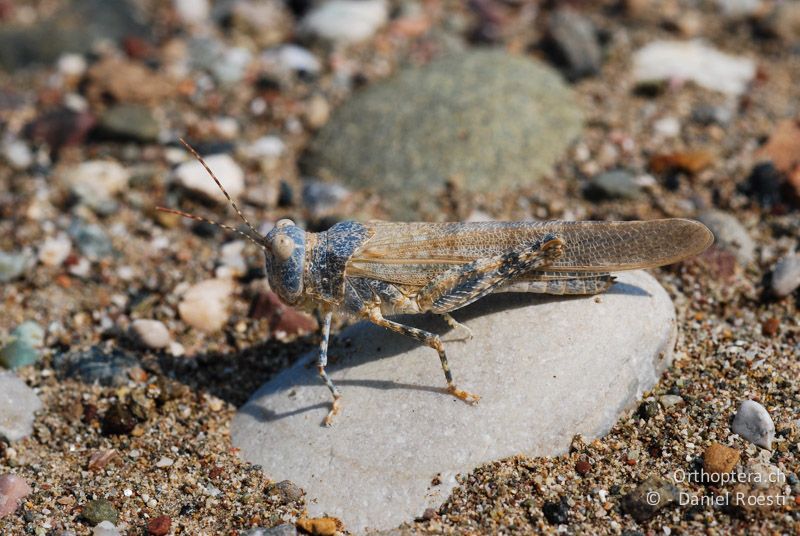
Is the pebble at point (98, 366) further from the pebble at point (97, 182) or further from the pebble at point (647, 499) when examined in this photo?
the pebble at point (647, 499)

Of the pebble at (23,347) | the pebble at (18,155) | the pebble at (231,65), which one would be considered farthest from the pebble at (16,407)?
the pebble at (231,65)

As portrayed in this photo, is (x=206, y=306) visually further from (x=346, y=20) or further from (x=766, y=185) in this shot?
(x=766, y=185)

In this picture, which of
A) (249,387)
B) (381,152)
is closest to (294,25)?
(381,152)

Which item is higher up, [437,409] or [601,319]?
[601,319]

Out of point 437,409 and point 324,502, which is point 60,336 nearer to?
point 324,502

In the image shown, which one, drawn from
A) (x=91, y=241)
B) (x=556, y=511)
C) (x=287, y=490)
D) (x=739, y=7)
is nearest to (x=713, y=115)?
(x=739, y=7)

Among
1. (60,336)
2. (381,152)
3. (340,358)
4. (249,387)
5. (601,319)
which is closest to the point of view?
(601,319)
